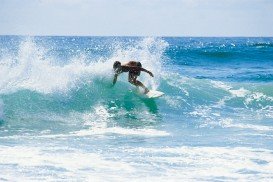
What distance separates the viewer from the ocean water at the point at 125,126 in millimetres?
7699

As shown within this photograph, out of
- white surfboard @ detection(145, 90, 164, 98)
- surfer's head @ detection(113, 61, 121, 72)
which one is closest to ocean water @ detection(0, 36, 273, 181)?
white surfboard @ detection(145, 90, 164, 98)

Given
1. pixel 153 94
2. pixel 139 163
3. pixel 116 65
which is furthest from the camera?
pixel 153 94

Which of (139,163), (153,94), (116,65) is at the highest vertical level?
(116,65)

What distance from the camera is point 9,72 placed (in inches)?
616

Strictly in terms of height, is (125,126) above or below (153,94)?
below

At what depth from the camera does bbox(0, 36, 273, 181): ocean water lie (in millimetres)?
7699

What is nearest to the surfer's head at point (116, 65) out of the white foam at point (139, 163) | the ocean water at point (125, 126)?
the ocean water at point (125, 126)

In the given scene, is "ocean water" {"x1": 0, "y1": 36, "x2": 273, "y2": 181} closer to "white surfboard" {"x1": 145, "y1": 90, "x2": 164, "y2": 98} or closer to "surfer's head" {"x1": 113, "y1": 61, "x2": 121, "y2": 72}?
"white surfboard" {"x1": 145, "y1": 90, "x2": 164, "y2": 98}

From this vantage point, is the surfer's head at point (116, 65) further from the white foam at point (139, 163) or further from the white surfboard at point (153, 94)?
the white foam at point (139, 163)

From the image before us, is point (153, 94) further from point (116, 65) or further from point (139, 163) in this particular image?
point (139, 163)

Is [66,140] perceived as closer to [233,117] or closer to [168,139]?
[168,139]

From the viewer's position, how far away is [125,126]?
40.1 ft

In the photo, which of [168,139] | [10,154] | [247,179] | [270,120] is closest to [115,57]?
[270,120]

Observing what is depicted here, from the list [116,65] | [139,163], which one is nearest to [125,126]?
[116,65]
